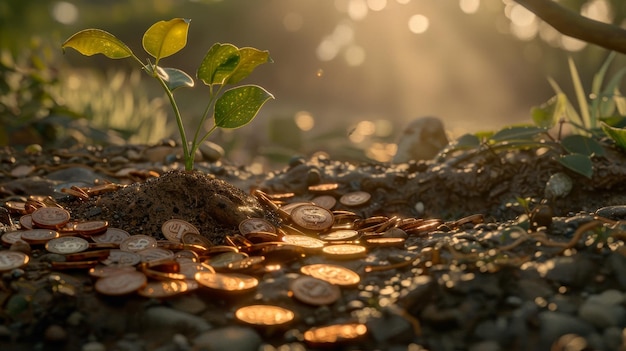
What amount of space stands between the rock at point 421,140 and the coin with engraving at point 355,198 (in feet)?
3.51

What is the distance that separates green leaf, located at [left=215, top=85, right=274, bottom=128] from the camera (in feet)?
8.46

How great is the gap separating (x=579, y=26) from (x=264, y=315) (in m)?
1.85

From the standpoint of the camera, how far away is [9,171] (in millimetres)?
3727

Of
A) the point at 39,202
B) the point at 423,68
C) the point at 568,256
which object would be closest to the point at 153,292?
the point at 39,202

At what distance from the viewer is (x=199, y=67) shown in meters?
2.50

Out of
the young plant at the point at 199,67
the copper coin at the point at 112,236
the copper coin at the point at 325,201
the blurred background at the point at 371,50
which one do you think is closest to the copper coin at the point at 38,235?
the copper coin at the point at 112,236

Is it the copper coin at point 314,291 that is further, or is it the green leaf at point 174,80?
the green leaf at point 174,80

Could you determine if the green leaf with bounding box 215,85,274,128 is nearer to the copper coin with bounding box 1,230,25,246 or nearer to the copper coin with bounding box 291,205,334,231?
the copper coin with bounding box 291,205,334,231

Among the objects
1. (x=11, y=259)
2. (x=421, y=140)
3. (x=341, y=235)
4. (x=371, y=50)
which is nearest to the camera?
(x=11, y=259)

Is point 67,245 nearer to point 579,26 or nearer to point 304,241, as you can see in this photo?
point 304,241

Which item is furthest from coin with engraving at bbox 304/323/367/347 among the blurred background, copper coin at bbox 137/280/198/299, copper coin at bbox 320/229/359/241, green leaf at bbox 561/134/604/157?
the blurred background

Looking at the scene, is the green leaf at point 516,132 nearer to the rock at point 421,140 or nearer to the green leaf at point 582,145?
the green leaf at point 582,145

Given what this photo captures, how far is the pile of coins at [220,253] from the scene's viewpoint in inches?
74.3

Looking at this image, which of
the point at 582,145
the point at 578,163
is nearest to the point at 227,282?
the point at 578,163
